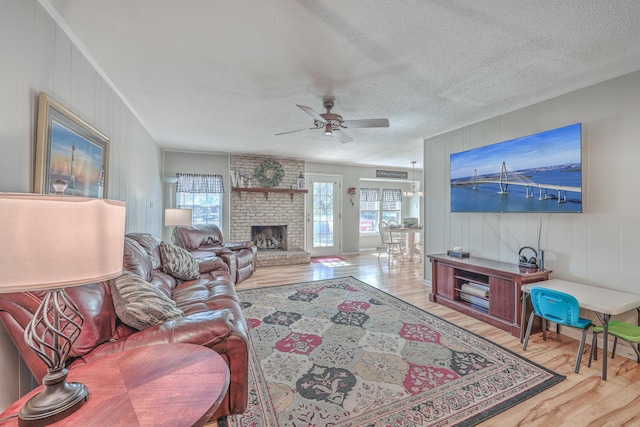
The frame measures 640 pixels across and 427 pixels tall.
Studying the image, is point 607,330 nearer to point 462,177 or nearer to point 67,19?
point 462,177

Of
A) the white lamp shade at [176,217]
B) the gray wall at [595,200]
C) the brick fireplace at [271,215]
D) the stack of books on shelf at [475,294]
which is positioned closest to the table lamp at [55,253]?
the stack of books on shelf at [475,294]

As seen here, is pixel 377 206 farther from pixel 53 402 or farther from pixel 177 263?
pixel 53 402

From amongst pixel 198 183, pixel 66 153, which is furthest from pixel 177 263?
pixel 198 183

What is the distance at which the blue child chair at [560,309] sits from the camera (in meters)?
2.05

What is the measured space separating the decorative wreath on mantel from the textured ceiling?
264 cm

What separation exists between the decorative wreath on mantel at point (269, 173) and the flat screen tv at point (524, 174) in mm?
3774

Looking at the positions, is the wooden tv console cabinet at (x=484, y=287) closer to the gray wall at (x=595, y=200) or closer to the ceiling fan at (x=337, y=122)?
the gray wall at (x=595, y=200)

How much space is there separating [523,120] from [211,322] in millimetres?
3761

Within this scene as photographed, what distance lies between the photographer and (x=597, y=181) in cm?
253

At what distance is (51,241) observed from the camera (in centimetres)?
73

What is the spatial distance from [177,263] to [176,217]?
6.22ft

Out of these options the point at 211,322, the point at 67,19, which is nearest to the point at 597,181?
the point at 211,322

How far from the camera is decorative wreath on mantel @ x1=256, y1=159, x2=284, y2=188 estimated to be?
6.14 metres

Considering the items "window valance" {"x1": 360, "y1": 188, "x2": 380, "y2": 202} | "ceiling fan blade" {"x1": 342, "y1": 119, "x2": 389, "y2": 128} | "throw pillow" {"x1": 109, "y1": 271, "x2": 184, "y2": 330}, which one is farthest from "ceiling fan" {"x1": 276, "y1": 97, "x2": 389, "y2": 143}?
"window valance" {"x1": 360, "y1": 188, "x2": 380, "y2": 202}
